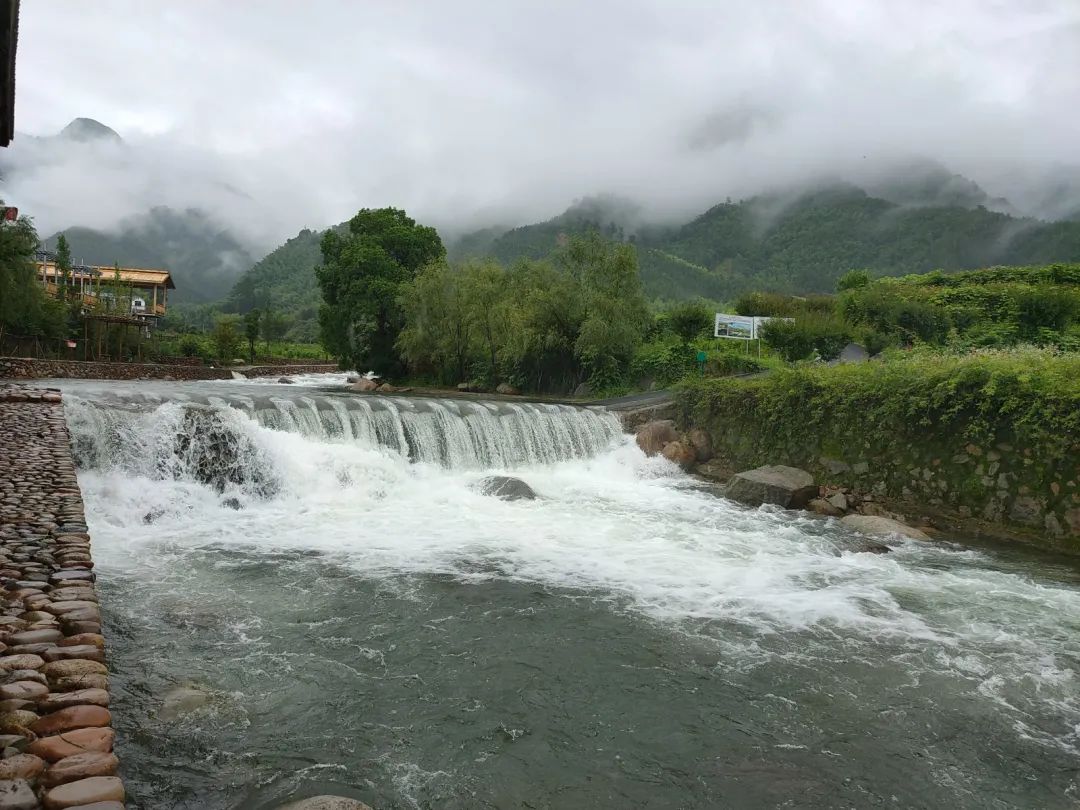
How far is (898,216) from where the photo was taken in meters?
87.0

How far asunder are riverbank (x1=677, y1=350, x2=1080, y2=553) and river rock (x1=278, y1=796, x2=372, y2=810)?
9782mm

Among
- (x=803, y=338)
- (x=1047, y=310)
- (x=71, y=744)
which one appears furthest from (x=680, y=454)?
(x=1047, y=310)

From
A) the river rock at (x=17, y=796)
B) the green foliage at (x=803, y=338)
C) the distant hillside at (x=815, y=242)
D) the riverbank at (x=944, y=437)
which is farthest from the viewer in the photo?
the distant hillside at (x=815, y=242)

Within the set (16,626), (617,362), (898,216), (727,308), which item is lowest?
(16,626)

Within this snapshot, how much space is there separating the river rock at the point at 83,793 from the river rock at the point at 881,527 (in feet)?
32.2

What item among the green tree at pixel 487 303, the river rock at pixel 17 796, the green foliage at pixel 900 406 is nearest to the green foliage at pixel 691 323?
the green tree at pixel 487 303

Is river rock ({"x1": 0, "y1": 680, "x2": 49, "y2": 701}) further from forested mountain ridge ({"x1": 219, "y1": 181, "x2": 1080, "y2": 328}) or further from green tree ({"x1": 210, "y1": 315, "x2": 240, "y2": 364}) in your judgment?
forested mountain ridge ({"x1": 219, "y1": 181, "x2": 1080, "y2": 328})

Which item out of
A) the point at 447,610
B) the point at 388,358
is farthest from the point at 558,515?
the point at 388,358

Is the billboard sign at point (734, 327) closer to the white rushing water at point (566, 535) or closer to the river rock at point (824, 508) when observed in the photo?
the white rushing water at point (566, 535)

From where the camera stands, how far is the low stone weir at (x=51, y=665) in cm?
209

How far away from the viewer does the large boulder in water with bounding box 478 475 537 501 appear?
1148 centimetres

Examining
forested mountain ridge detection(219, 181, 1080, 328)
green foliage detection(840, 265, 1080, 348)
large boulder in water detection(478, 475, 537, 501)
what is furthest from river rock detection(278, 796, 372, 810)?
forested mountain ridge detection(219, 181, 1080, 328)

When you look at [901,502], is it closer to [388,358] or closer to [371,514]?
[371,514]

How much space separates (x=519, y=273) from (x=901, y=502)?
17898 mm
